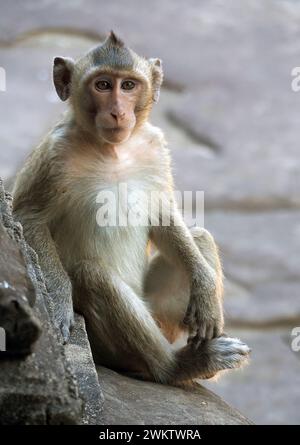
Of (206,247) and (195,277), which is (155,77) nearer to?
(206,247)

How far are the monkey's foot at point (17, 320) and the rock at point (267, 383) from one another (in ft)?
18.1

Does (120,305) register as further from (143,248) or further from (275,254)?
(275,254)

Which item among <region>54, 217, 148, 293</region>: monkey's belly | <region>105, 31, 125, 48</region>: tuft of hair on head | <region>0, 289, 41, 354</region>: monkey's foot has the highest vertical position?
<region>105, 31, 125, 48</region>: tuft of hair on head

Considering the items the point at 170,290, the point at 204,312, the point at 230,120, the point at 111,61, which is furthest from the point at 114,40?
the point at 230,120

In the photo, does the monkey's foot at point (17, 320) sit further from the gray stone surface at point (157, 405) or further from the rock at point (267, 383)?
the rock at point (267, 383)

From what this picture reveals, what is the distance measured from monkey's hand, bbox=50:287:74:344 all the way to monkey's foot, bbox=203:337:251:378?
2.54 ft

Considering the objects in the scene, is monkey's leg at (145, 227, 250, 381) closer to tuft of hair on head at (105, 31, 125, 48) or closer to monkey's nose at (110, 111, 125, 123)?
monkey's nose at (110, 111, 125, 123)

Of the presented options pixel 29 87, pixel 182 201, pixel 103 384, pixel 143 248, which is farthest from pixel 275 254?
pixel 103 384

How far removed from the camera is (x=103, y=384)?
4.18m

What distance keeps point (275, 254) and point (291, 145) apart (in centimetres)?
164

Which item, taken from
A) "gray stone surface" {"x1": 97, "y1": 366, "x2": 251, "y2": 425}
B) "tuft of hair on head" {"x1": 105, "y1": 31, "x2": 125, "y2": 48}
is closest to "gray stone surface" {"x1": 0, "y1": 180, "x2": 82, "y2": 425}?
"gray stone surface" {"x1": 97, "y1": 366, "x2": 251, "y2": 425}

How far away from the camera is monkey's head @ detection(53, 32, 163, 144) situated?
4.62m

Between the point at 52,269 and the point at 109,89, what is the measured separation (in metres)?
0.96
